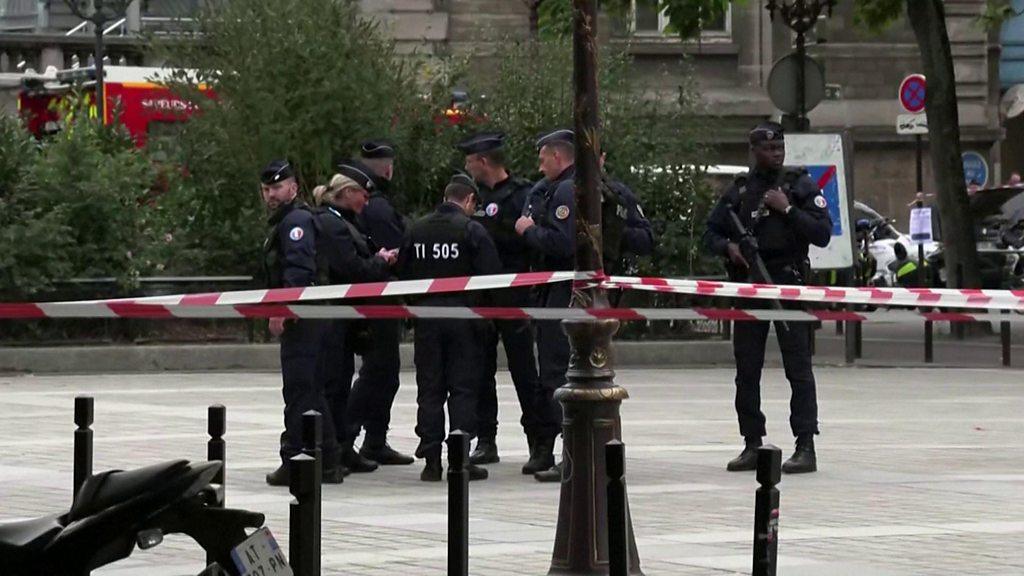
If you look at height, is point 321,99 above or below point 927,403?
above

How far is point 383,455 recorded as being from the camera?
13344 millimetres

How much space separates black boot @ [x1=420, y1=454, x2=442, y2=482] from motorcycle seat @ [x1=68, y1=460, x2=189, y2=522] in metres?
6.98

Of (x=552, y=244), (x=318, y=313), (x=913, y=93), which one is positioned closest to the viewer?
(x=318, y=313)

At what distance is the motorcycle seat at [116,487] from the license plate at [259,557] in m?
0.28

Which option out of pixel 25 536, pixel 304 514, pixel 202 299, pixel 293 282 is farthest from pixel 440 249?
pixel 25 536

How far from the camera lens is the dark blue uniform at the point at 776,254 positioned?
1284cm

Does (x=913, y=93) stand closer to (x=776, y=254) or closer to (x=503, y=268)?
(x=776, y=254)

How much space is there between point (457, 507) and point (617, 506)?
55cm

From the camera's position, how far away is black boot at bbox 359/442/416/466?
1334cm

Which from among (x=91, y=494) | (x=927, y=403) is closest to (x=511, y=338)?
(x=927, y=403)

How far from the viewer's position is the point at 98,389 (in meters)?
18.5

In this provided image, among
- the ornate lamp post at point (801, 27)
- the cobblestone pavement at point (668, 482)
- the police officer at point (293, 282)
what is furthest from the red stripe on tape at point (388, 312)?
the ornate lamp post at point (801, 27)

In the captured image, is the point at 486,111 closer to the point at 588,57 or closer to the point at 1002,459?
the point at 1002,459

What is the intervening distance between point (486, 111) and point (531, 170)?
1.06 m
